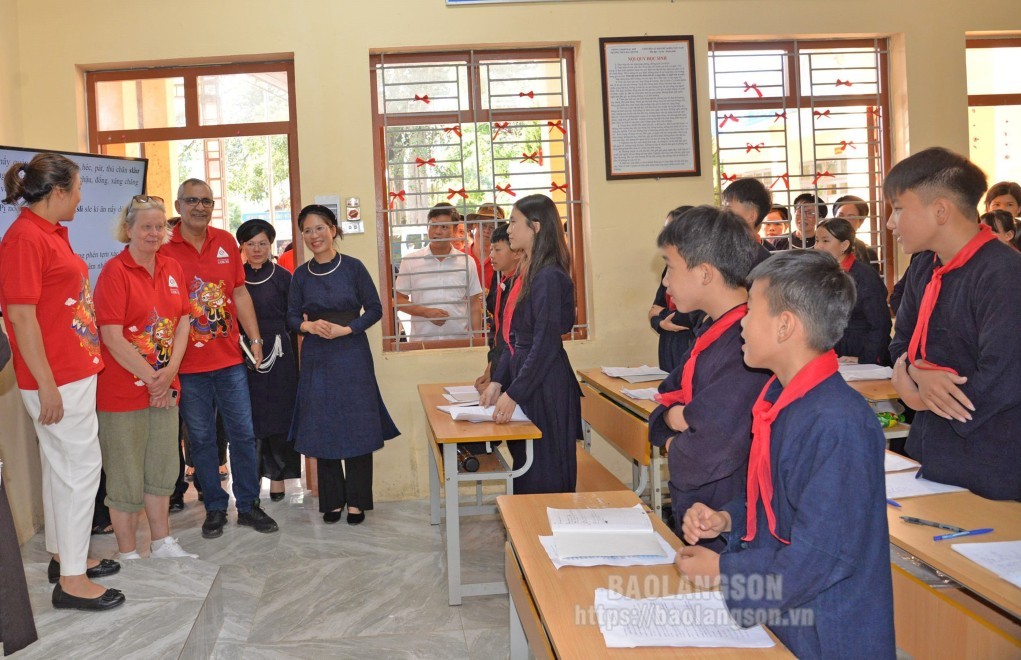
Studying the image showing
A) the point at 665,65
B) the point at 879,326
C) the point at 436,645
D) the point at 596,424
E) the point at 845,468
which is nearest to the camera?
the point at 845,468

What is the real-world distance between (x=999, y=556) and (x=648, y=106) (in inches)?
158

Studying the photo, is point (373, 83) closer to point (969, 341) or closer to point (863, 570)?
point (969, 341)

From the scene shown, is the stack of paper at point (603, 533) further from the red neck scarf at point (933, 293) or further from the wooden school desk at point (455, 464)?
the wooden school desk at point (455, 464)

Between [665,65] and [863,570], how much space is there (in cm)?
430

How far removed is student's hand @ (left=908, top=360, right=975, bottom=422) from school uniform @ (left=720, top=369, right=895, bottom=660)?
32.4 inches

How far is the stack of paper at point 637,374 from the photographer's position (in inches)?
166

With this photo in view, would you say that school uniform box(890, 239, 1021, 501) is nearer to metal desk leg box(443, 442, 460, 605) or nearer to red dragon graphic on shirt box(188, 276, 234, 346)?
metal desk leg box(443, 442, 460, 605)

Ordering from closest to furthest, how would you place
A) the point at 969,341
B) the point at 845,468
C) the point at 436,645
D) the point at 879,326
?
1. the point at 845,468
2. the point at 969,341
3. the point at 436,645
4. the point at 879,326

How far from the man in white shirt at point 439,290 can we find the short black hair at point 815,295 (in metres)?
3.78

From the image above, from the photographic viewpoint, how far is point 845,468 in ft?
4.64

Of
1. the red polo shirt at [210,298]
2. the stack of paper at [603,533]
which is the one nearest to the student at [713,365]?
the stack of paper at [603,533]

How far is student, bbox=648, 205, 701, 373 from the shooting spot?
14.4ft

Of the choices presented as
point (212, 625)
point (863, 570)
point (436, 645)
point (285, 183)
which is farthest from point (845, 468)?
point (285, 183)

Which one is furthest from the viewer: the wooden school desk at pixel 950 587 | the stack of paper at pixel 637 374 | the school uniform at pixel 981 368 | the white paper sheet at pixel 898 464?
the stack of paper at pixel 637 374
